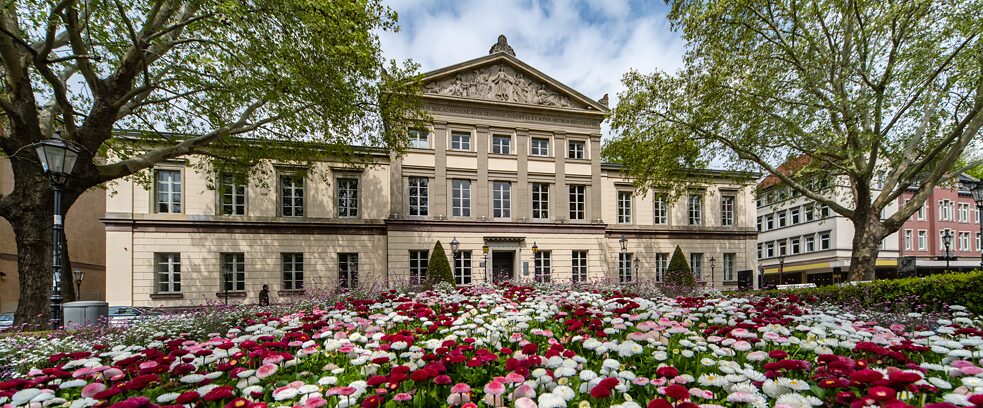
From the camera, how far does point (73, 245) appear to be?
27.3 metres

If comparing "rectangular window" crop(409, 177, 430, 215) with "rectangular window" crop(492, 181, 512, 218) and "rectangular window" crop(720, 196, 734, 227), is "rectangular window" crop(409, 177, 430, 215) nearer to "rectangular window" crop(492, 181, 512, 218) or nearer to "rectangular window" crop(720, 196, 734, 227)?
"rectangular window" crop(492, 181, 512, 218)

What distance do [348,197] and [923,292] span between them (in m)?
23.0

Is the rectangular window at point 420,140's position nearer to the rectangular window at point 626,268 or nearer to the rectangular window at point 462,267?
the rectangular window at point 462,267

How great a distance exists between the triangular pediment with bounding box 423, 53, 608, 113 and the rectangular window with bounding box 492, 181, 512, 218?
4.88 metres

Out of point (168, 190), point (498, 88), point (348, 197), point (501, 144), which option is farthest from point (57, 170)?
point (498, 88)

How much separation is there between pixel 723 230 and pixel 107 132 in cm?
3161

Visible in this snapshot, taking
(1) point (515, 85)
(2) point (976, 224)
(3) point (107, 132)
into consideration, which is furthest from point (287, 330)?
(2) point (976, 224)

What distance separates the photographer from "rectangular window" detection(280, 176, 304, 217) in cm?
2316

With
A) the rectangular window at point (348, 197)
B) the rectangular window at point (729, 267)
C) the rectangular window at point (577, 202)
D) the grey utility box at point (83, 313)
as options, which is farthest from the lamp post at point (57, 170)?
the rectangular window at point (729, 267)

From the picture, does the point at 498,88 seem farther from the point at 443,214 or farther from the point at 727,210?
the point at 727,210

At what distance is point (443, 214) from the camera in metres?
24.3

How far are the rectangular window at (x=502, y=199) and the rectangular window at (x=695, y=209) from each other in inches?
506

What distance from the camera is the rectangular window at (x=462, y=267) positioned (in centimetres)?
2441

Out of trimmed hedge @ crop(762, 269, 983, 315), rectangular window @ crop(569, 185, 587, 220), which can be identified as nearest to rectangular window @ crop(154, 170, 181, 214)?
rectangular window @ crop(569, 185, 587, 220)
